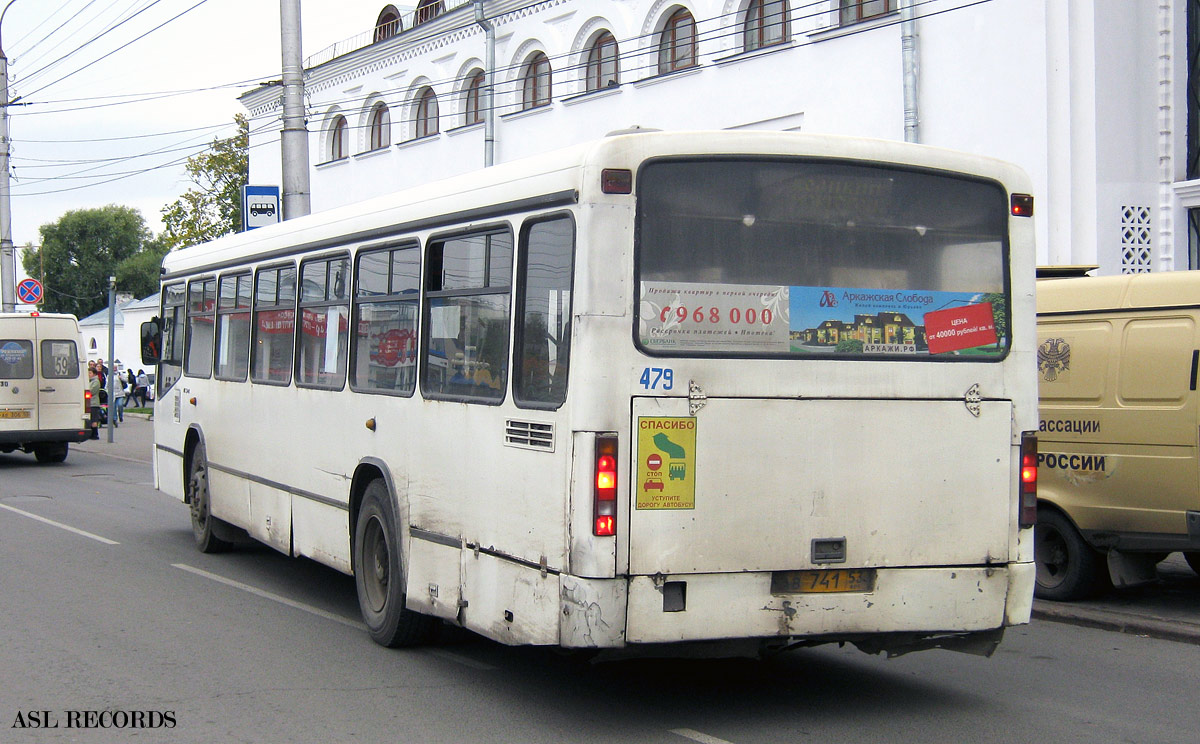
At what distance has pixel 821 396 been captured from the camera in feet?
19.8

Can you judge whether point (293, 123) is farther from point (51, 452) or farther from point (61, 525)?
point (51, 452)

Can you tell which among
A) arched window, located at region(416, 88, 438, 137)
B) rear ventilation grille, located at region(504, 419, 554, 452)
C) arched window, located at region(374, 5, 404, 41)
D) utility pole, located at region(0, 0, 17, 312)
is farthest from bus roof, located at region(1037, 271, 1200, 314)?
utility pole, located at region(0, 0, 17, 312)

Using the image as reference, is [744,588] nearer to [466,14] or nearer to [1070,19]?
[1070,19]

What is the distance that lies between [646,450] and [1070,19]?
44.6 ft

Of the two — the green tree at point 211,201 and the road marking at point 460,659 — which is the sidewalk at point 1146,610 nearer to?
the road marking at point 460,659

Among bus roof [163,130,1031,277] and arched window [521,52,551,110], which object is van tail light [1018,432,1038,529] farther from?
arched window [521,52,551,110]

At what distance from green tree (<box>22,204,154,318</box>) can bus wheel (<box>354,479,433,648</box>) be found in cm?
8999

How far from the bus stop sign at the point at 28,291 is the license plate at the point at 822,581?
27.7 meters

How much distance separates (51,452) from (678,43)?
1321 cm

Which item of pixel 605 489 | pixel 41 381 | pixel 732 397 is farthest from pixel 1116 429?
pixel 41 381

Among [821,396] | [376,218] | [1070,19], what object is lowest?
[821,396]

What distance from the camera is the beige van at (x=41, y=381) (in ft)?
71.1

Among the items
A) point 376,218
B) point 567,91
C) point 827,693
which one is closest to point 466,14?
point 567,91

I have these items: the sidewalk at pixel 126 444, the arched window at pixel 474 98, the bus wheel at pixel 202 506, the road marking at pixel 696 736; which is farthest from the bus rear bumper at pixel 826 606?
the arched window at pixel 474 98
